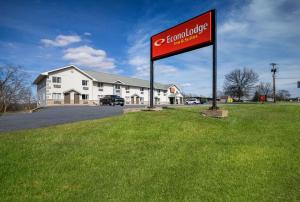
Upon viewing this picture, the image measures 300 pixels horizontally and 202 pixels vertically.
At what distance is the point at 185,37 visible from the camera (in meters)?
12.2

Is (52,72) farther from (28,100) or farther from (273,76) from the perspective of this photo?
(273,76)

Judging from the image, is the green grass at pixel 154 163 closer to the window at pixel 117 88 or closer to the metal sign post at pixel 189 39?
the metal sign post at pixel 189 39

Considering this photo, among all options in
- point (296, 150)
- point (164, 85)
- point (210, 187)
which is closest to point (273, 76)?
point (164, 85)

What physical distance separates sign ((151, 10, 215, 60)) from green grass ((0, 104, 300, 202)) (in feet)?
15.3

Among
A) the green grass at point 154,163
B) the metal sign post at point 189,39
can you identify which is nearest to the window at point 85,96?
the metal sign post at point 189,39

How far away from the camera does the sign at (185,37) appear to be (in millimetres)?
10852

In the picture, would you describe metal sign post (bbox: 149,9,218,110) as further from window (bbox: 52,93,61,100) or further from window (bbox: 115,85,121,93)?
window (bbox: 115,85,121,93)

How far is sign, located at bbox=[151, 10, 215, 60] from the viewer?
1085cm

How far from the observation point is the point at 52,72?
42906 millimetres

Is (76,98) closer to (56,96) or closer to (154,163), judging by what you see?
(56,96)

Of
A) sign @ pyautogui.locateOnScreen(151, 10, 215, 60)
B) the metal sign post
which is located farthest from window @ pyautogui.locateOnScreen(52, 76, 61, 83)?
sign @ pyautogui.locateOnScreen(151, 10, 215, 60)

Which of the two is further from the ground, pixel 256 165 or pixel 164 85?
pixel 164 85

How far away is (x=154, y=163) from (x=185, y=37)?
8570 millimetres

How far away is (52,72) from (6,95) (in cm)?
936
